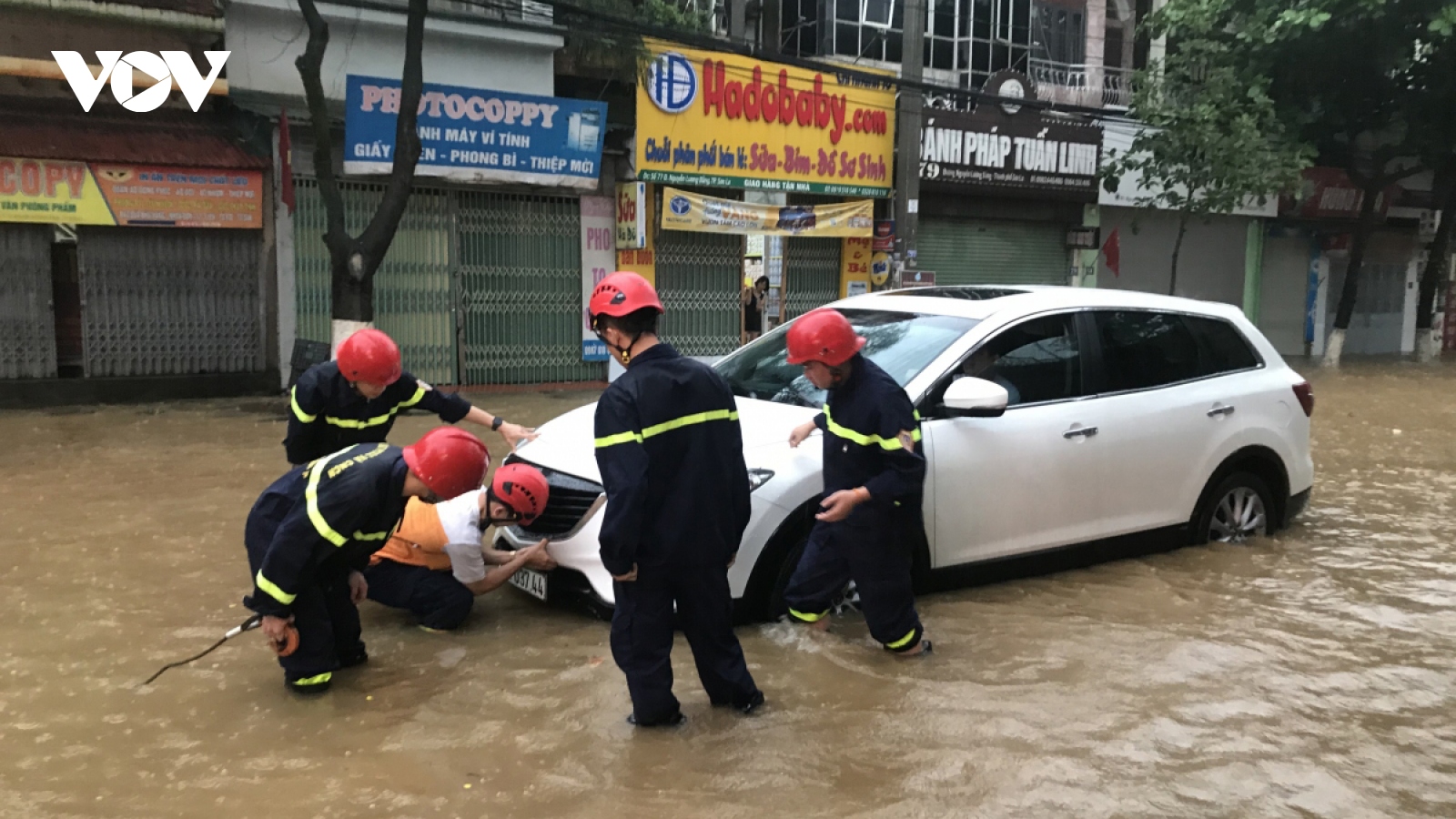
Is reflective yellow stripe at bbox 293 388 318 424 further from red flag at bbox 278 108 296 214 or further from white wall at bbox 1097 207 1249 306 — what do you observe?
white wall at bbox 1097 207 1249 306

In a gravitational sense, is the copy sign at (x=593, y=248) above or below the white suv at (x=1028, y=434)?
above

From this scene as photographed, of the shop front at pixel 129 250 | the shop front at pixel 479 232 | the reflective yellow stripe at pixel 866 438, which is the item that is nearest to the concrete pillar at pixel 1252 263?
the shop front at pixel 479 232

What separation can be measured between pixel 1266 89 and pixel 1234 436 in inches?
641

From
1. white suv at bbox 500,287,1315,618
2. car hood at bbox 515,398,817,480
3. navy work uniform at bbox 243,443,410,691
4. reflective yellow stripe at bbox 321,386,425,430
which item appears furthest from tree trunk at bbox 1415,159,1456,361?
navy work uniform at bbox 243,443,410,691

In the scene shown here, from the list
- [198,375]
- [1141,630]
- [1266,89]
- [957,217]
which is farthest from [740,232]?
[1141,630]

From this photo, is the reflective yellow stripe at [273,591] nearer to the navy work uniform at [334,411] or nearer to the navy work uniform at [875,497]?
the navy work uniform at [334,411]

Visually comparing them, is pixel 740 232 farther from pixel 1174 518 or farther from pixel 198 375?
pixel 1174 518

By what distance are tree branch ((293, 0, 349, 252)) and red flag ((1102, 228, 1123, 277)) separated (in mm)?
14656

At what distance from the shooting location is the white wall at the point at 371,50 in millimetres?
12109

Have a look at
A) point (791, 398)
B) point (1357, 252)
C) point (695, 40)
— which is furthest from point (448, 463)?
point (1357, 252)

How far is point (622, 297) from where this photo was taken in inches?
140

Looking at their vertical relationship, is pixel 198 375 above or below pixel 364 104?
below

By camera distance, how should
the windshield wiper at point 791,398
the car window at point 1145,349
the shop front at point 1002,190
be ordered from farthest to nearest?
the shop front at point 1002,190 → the car window at point 1145,349 → the windshield wiper at point 791,398

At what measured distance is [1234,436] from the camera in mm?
6031
